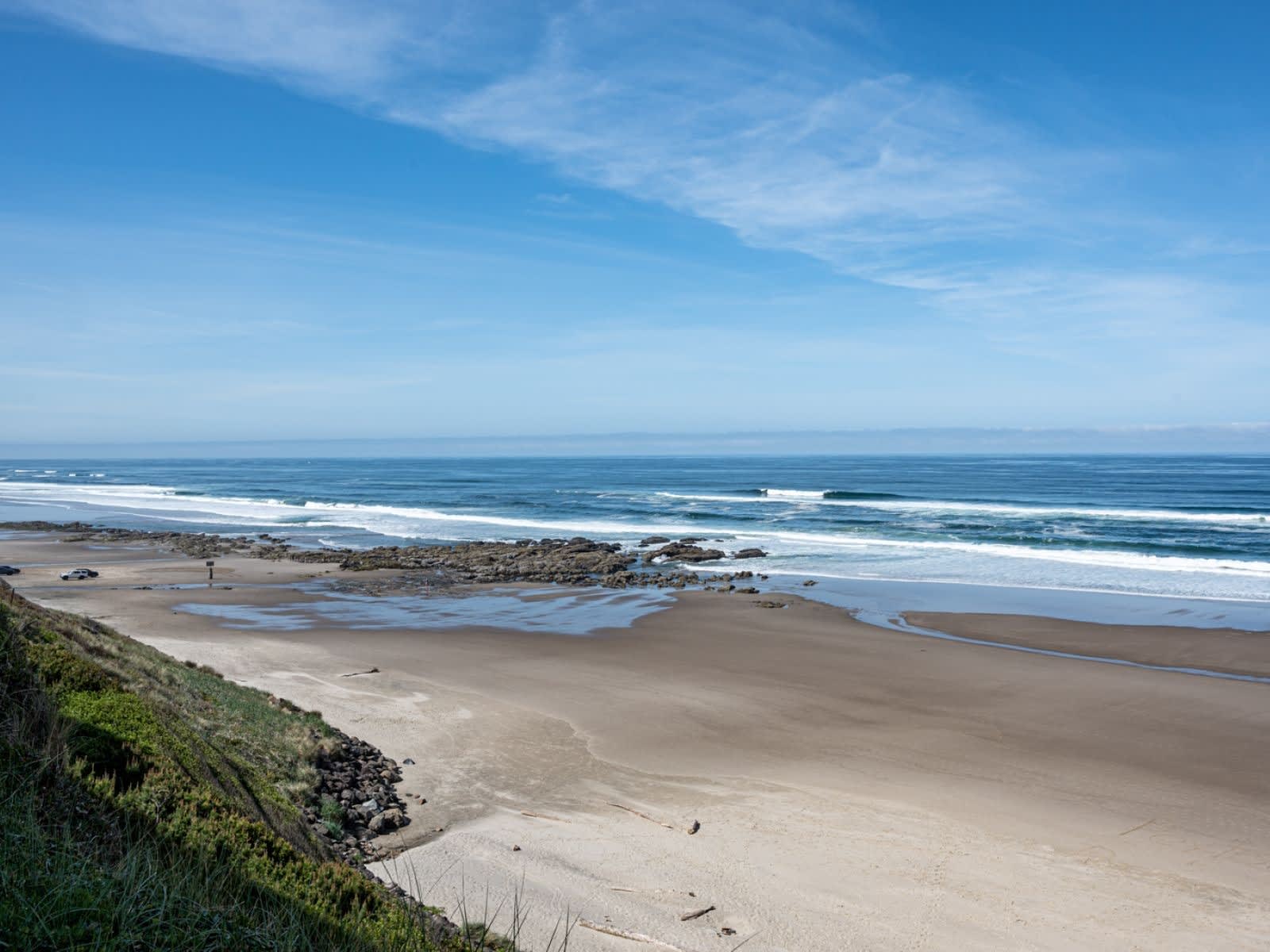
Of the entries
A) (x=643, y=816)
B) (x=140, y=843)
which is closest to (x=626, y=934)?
(x=643, y=816)

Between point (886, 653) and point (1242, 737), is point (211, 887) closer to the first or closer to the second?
point (1242, 737)

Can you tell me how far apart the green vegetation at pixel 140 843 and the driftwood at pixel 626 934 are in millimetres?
1935

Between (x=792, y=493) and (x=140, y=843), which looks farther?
(x=792, y=493)

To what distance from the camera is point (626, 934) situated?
23.1ft

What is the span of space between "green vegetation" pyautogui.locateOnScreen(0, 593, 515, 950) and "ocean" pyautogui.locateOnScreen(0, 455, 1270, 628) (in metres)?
23.0

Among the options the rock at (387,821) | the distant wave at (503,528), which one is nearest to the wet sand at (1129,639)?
the distant wave at (503,528)

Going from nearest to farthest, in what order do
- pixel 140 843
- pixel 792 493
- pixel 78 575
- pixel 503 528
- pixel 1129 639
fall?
pixel 140 843, pixel 1129 639, pixel 78 575, pixel 503 528, pixel 792 493

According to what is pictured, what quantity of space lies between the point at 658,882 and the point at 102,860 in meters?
5.45

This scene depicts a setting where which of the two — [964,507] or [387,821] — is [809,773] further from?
[964,507]

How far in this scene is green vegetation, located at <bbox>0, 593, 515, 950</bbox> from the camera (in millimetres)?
3295

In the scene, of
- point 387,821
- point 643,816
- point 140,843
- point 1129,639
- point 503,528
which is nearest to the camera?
point 140,843

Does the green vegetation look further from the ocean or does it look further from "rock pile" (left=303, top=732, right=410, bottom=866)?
the ocean

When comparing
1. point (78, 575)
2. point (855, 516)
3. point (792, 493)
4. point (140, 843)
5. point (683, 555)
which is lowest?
point (78, 575)

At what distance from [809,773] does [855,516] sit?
4131 centimetres
